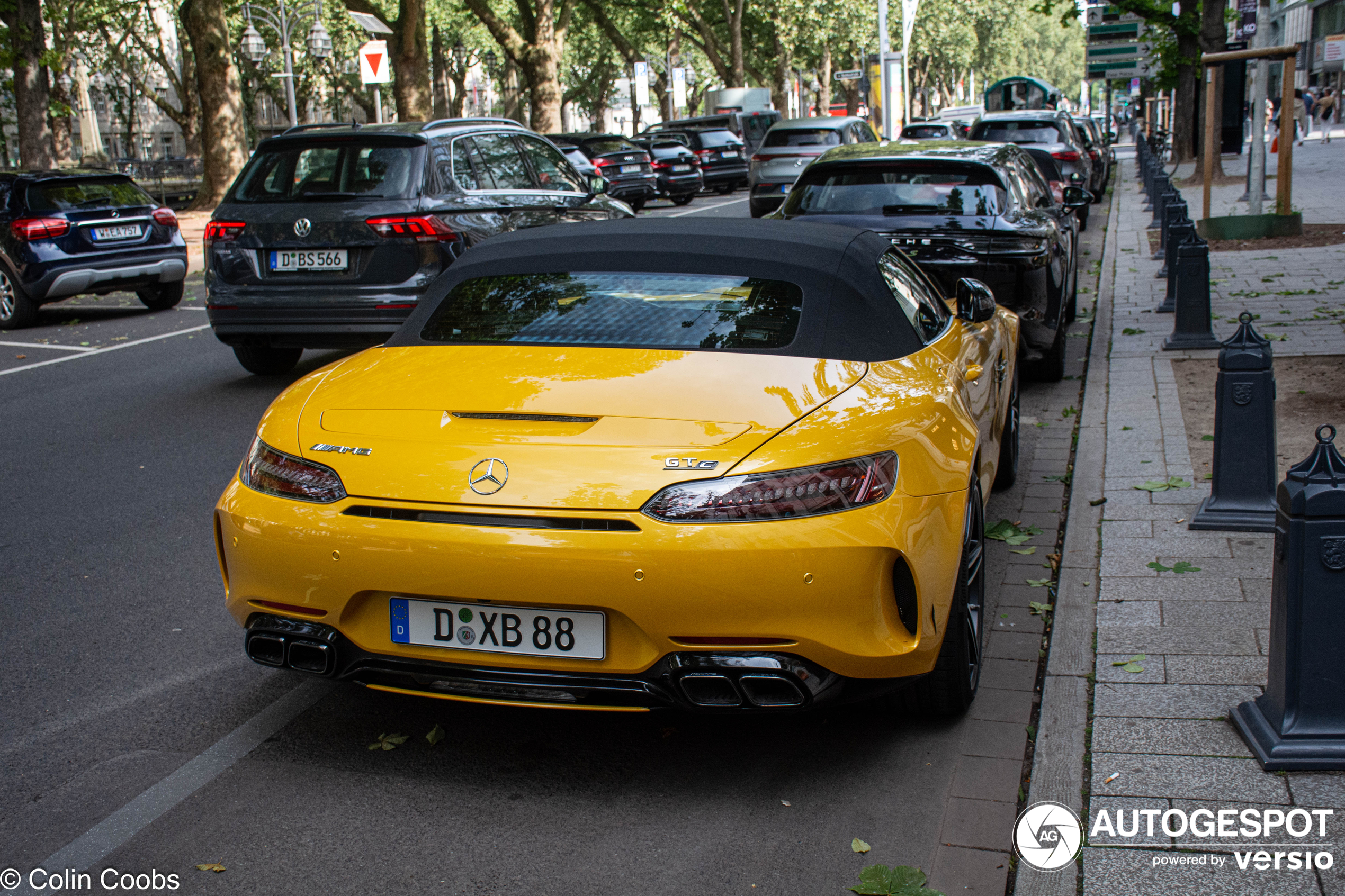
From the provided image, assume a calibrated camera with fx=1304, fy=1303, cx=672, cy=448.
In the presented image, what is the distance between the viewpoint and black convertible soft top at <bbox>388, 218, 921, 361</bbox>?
3654mm

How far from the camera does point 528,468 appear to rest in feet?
9.91

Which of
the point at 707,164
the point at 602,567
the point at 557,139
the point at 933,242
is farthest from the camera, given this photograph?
the point at 707,164

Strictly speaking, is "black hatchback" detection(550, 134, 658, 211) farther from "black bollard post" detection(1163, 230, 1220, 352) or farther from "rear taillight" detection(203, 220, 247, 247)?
"black bollard post" detection(1163, 230, 1220, 352)

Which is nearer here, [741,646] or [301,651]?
[741,646]

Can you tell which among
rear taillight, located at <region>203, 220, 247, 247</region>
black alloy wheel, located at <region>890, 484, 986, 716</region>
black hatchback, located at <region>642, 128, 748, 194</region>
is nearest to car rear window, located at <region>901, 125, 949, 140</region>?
black hatchback, located at <region>642, 128, 748, 194</region>

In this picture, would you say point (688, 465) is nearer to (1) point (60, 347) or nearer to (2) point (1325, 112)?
(1) point (60, 347)

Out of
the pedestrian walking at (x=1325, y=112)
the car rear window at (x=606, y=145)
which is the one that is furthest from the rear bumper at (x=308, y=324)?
the pedestrian walking at (x=1325, y=112)

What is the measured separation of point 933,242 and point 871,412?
4680 millimetres

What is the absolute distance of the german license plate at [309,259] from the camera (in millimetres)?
8406

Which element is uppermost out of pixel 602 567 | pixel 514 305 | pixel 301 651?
pixel 514 305

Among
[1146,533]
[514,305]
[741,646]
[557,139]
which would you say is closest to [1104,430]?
[1146,533]

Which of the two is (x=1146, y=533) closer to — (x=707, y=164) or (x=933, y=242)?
(x=933, y=242)

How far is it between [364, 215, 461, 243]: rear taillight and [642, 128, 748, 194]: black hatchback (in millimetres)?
25162

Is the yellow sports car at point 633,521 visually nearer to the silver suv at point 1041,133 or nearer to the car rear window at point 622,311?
the car rear window at point 622,311
